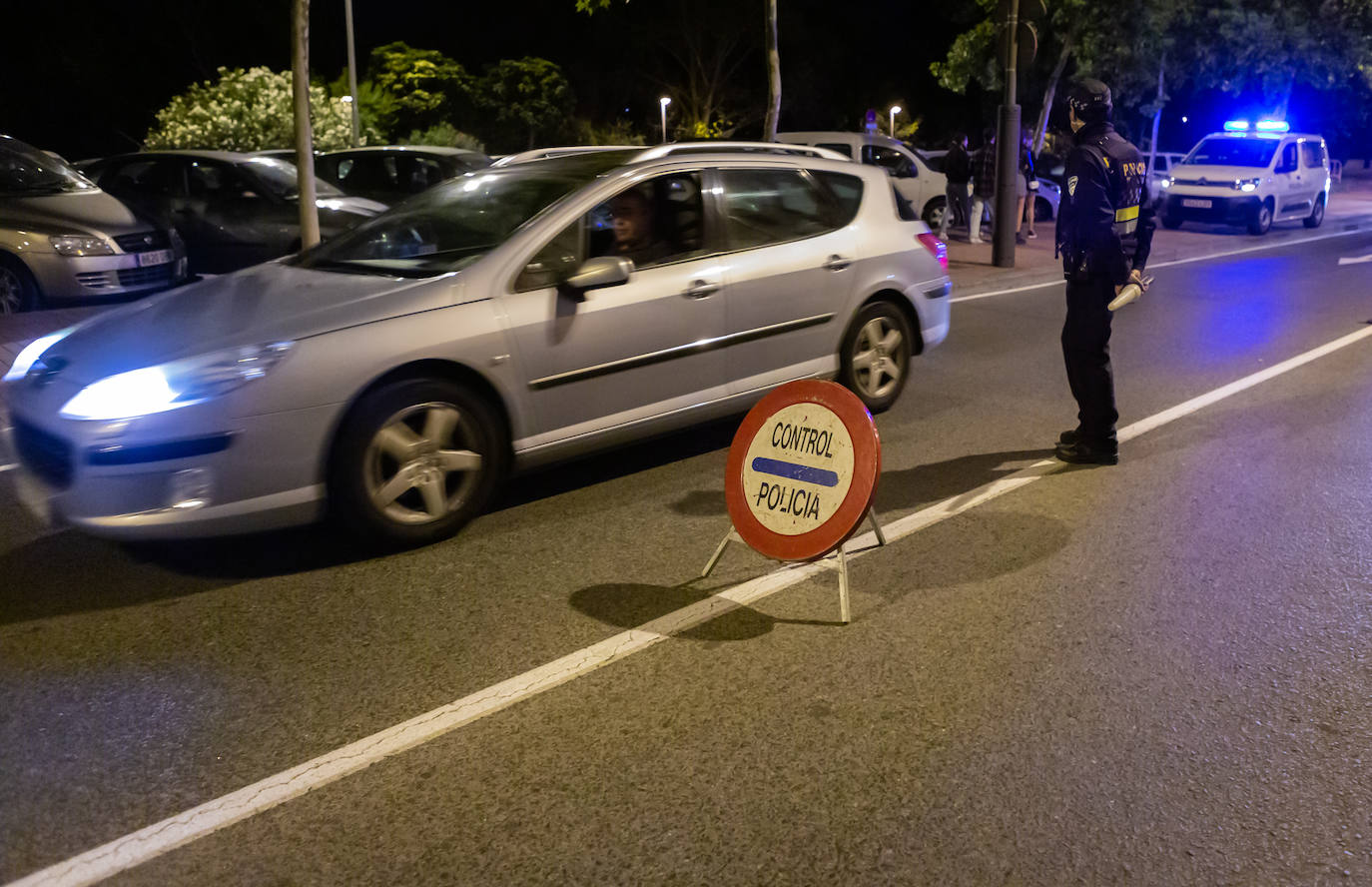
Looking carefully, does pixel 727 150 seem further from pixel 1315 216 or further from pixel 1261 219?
pixel 1315 216

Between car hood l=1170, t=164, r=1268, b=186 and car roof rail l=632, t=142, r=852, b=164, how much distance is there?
15733 mm

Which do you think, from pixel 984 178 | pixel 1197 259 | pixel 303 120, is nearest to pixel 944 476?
pixel 303 120

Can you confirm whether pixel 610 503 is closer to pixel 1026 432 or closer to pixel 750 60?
pixel 1026 432

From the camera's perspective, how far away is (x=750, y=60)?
4528 cm

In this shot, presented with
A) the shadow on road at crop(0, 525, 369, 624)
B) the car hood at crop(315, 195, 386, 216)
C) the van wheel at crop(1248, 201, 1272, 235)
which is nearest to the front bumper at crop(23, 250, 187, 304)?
the car hood at crop(315, 195, 386, 216)

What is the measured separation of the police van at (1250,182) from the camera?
20.5 metres

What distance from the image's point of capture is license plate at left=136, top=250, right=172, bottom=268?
1097 cm

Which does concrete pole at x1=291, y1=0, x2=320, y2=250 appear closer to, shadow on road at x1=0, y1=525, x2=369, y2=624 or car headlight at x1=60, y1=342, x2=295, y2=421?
shadow on road at x1=0, y1=525, x2=369, y2=624

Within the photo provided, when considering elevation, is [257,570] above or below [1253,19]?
below

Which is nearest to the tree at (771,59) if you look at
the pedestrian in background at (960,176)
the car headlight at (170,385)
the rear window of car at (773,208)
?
the pedestrian in background at (960,176)

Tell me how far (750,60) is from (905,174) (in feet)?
90.6

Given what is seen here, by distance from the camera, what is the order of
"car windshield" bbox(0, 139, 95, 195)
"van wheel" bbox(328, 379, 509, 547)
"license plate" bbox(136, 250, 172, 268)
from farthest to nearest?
"car windshield" bbox(0, 139, 95, 195), "license plate" bbox(136, 250, 172, 268), "van wheel" bbox(328, 379, 509, 547)

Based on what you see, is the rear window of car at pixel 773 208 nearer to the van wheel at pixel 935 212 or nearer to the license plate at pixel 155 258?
the license plate at pixel 155 258

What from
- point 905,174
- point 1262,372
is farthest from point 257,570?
point 905,174
